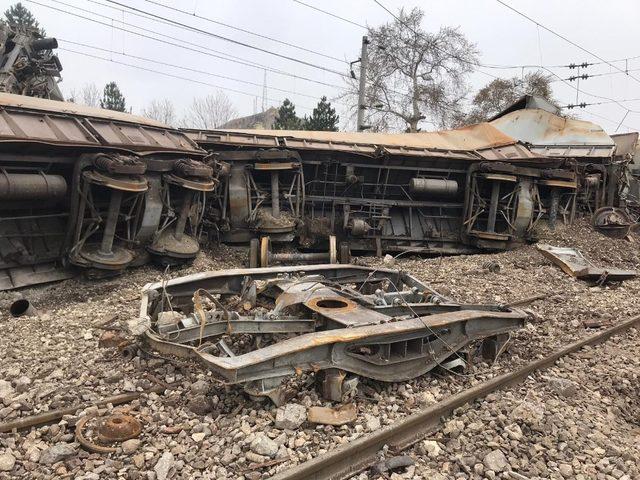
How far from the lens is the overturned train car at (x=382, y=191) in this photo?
8359mm

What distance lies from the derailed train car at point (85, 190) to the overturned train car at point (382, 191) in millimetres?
1272

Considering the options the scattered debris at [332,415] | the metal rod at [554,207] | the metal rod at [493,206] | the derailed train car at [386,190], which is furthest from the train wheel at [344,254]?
the scattered debris at [332,415]

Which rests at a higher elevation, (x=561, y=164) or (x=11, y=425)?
(x=561, y=164)

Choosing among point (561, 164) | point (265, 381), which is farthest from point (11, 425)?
point (561, 164)

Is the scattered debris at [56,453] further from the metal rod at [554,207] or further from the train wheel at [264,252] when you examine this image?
the metal rod at [554,207]

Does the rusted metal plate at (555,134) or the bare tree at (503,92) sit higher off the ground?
the bare tree at (503,92)

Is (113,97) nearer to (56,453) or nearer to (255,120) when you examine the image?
(255,120)

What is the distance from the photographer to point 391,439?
3119mm

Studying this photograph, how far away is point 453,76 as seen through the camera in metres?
28.9

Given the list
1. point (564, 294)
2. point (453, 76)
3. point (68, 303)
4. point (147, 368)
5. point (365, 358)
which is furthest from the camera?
point (453, 76)

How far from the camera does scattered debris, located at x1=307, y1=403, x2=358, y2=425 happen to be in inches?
125

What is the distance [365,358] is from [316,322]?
68cm

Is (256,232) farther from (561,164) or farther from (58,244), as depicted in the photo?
(561,164)

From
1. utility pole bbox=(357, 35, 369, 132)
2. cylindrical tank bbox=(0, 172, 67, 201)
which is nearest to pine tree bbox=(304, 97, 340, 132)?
utility pole bbox=(357, 35, 369, 132)
